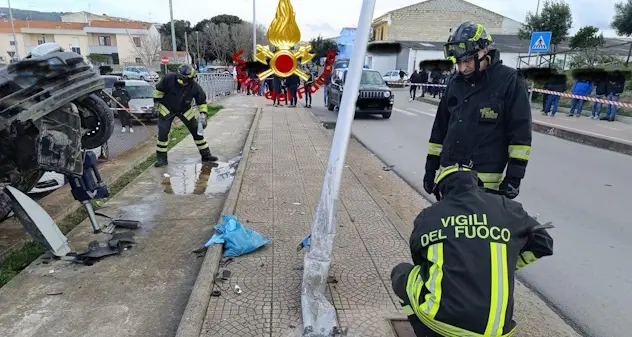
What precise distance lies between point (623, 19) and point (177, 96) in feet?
78.9

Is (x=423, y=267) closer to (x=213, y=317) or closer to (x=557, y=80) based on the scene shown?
(x=213, y=317)

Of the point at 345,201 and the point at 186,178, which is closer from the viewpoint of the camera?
the point at 345,201

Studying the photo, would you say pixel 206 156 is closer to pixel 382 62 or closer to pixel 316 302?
pixel 316 302

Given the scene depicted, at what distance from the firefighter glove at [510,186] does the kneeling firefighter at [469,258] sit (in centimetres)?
93

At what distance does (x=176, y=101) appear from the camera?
25.3 feet

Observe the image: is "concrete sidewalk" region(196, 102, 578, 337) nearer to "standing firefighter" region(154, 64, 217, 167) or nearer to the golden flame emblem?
"standing firefighter" region(154, 64, 217, 167)

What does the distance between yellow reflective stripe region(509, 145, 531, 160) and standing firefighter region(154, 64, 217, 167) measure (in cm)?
590

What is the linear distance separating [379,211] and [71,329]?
3.48m

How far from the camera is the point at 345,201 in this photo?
226 inches

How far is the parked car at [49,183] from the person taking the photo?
6.29m

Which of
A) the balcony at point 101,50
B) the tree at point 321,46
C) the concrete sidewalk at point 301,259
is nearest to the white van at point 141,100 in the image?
the concrete sidewalk at point 301,259

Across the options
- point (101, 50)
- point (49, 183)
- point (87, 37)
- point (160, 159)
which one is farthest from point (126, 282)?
point (87, 37)

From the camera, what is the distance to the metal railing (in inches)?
795

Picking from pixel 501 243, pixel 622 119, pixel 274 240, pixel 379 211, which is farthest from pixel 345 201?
Answer: pixel 622 119
